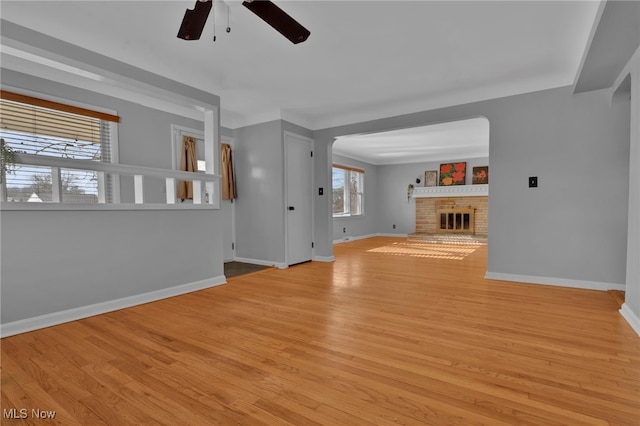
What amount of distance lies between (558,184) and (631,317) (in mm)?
1699

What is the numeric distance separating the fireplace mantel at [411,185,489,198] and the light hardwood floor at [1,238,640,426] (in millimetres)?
5488

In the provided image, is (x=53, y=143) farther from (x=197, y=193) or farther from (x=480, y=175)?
(x=480, y=175)

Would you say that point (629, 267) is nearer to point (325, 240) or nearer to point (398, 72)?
point (398, 72)

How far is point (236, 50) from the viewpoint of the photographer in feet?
9.75

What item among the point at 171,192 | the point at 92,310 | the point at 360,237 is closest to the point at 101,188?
the point at 171,192

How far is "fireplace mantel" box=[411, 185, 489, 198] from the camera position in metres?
8.41

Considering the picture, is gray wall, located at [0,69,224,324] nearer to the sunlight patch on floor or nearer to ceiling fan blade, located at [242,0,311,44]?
ceiling fan blade, located at [242,0,311,44]

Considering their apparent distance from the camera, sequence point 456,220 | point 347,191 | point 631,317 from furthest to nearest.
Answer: point 456,220, point 347,191, point 631,317

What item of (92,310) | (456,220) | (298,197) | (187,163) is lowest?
(92,310)

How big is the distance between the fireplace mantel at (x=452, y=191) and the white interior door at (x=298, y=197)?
15.8 feet

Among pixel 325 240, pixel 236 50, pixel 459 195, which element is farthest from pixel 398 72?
pixel 459 195

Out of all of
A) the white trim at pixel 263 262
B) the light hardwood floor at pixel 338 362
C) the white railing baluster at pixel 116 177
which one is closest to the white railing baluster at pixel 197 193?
the white railing baluster at pixel 116 177

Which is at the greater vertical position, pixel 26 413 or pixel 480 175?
pixel 480 175

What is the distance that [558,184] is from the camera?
3645 mm
